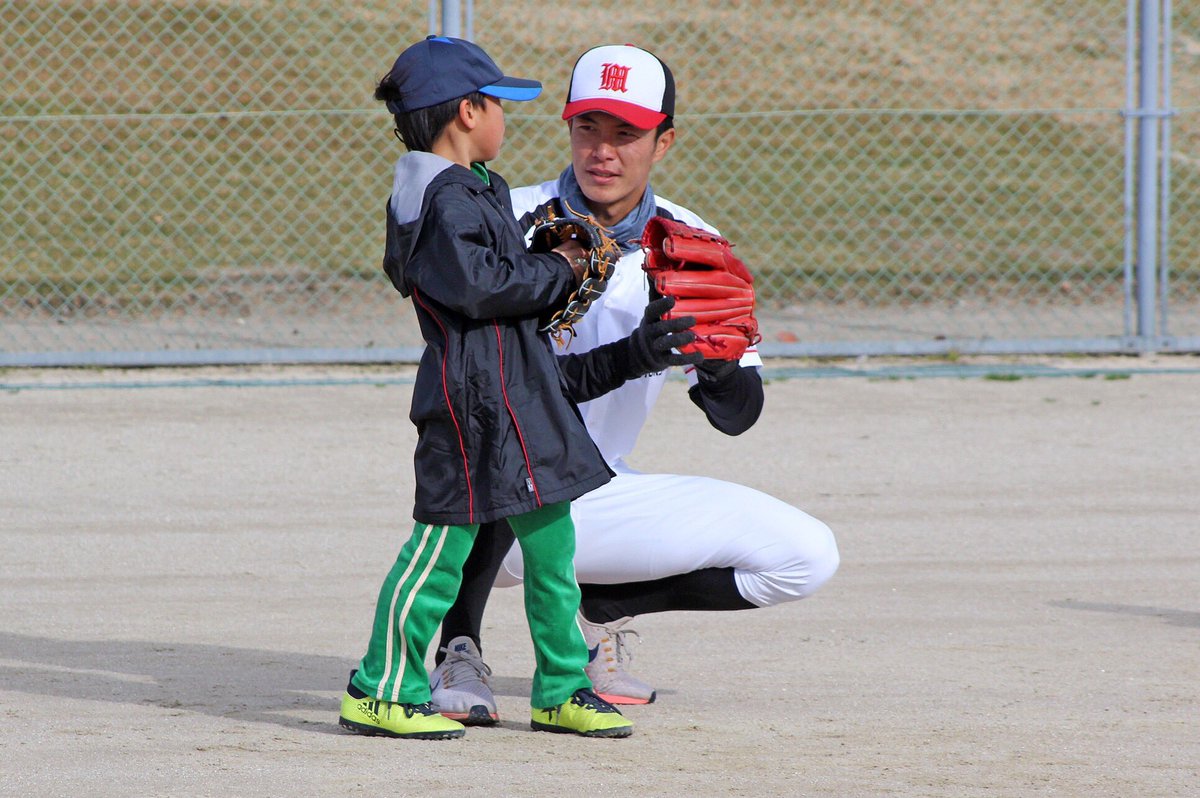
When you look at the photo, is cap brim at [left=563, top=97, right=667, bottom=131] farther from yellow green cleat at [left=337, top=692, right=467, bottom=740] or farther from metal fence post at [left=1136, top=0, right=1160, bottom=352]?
metal fence post at [left=1136, top=0, right=1160, bottom=352]

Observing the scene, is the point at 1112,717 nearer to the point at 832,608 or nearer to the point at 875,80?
the point at 832,608

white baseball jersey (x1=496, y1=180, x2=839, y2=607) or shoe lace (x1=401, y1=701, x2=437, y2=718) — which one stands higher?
white baseball jersey (x1=496, y1=180, x2=839, y2=607)

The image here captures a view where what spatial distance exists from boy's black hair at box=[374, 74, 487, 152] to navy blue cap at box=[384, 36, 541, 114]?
1 centimetres

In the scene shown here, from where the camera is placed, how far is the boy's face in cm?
346

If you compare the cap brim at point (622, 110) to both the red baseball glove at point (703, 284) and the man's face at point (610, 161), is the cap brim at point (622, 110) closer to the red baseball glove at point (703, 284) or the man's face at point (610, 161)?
the man's face at point (610, 161)

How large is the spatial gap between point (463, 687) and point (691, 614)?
1307 millimetres

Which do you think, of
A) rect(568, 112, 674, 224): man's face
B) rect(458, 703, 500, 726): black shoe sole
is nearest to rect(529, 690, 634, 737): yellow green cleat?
rect(458, 703, 500, 726): black shoe sole

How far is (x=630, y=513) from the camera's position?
3725mm

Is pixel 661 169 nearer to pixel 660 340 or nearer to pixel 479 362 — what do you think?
pixel 660 340

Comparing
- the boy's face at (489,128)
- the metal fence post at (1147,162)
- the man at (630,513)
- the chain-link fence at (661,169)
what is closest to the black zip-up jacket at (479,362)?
the boy's face at (489,128)

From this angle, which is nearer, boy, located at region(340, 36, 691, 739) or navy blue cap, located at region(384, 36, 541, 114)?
boy, located at region(340, 36, 691, 739)

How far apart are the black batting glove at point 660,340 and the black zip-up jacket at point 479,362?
7.8 inches

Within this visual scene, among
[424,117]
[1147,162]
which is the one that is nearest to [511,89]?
[424,117]

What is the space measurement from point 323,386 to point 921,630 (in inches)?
178
